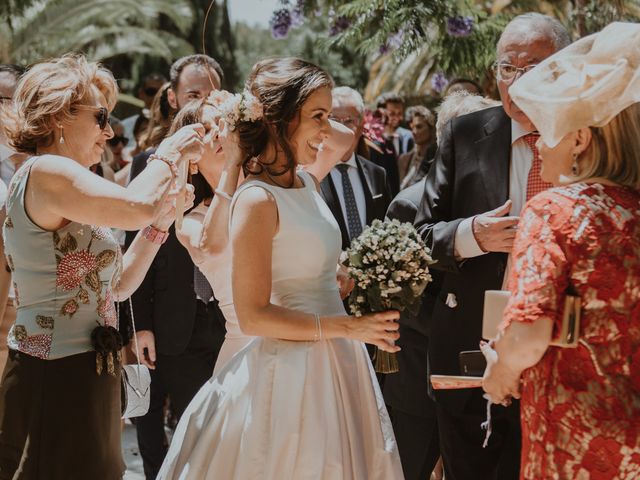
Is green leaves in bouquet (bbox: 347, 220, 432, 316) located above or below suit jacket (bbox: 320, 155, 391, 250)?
below

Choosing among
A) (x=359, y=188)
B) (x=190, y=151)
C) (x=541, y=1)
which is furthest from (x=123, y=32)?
(x=190, y=151)

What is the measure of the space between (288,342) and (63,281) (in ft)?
2.95

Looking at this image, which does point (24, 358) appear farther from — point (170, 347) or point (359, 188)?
point (359, 188)

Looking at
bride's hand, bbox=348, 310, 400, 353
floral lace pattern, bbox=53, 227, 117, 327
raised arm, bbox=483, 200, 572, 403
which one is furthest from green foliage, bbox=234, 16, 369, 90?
raised arm, bbox=483, 200, 572, 403

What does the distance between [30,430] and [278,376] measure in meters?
0.97

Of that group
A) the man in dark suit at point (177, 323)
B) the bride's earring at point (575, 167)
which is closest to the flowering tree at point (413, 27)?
the man in dark suit at point (177, 323)

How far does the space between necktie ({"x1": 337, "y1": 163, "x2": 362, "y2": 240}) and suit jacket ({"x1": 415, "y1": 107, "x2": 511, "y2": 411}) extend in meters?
2.00

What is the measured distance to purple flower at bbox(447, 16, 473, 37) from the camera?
688cm

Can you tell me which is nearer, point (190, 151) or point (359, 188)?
point (190, 151)

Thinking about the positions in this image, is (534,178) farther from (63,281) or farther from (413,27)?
(413,27)

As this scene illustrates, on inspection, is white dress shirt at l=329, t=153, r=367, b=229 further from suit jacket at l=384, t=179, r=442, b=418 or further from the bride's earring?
the bride's earring

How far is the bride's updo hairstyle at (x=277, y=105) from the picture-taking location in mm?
3650

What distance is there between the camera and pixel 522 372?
2932mm

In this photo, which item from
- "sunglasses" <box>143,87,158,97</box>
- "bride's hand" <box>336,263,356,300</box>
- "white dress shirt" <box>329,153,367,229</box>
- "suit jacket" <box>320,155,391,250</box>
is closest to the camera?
"bride's hand" <box>336,263,356,300</box>
